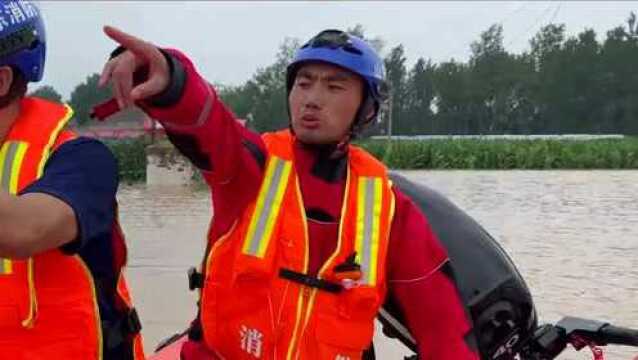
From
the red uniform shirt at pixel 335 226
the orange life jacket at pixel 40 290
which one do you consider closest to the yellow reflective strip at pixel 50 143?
the orange life jacket at pixel 40 290

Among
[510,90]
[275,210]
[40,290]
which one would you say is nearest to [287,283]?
[275,210]

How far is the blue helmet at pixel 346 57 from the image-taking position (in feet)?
6.95

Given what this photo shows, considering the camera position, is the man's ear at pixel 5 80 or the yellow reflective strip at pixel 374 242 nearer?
the man's ear at pixel 5 80

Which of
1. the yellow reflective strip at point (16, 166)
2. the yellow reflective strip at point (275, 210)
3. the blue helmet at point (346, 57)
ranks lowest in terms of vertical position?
the yellow reflective strip at point (275, 210)

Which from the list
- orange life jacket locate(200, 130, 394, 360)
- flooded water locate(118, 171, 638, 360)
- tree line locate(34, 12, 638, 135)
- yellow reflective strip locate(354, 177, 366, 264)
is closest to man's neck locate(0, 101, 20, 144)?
orange life jacket locate(200, 130, 394, 360)

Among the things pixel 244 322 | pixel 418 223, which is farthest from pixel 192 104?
pixel 418 223

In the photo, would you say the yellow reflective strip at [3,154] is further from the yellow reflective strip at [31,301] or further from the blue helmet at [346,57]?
the blue helmet at [346,57]

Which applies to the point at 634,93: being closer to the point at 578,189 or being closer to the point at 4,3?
the point at 578,189

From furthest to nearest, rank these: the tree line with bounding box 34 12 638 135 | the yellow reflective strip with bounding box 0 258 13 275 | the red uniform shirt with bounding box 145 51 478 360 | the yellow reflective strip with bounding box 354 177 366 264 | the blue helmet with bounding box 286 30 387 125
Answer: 1. the tree line with bounding box 34 12 638 135
2. the blue helmet with bounding box 286 30 387 125
3. the yellow reflective strip with bounding box 354 177 366 264
4. the red uniform shirt with bounding box 145 51 478 360
5. the yellow reflective strip with bounding box 0 258 13 275

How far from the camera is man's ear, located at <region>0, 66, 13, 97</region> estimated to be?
1732 mm

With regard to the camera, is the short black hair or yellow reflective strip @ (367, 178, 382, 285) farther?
yellow reflective strip @ (367, 178, 382, 285)

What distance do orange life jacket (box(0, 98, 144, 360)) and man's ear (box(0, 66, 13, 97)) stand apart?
0.20ft

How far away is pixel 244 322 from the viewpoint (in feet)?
6.50

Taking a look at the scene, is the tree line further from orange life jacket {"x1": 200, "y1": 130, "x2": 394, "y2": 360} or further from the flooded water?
orange life jacket {"x1": 200, "y1": 130, "x2": 394, "y2": 360}
